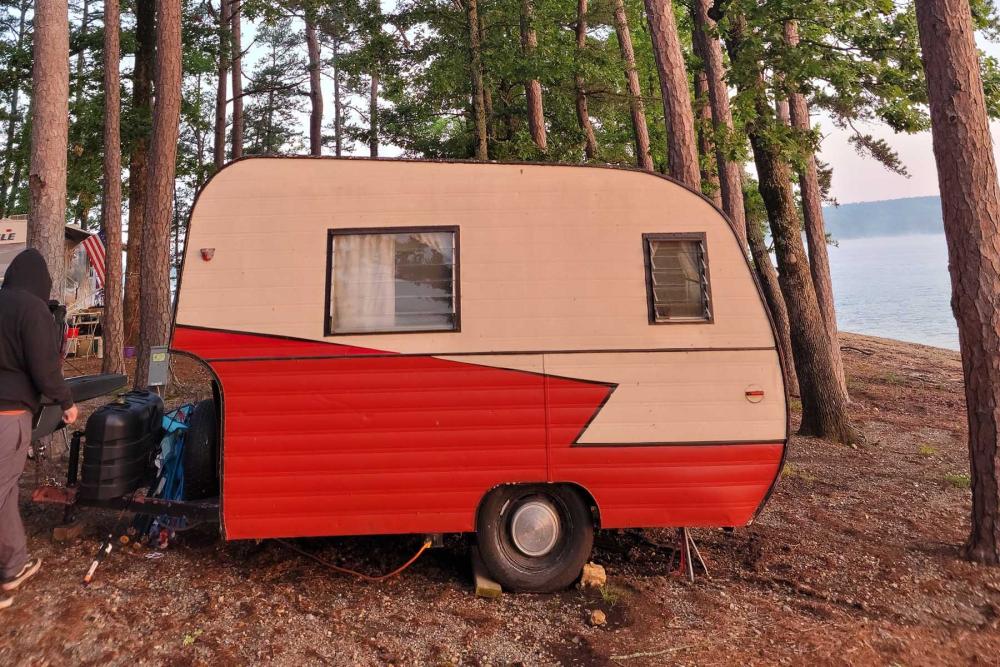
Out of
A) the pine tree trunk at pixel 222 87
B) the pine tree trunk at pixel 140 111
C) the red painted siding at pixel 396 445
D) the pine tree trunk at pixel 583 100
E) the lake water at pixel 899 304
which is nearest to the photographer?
the red painted siding at pixel 396 445

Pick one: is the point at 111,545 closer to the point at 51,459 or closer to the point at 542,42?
the point at 51,459

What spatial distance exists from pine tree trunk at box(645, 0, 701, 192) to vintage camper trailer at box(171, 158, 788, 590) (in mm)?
4336

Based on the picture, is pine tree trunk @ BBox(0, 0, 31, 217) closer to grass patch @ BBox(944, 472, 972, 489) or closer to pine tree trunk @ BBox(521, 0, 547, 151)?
pine tree trunk @ BBox(521, 0, 547, 151)

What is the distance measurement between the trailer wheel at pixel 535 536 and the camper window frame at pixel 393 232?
49.0 inches

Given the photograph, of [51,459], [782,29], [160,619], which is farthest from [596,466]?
[782,29]

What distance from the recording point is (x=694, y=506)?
13.6 feet

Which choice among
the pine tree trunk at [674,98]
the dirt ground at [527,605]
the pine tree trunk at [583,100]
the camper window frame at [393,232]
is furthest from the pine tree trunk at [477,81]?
the dirt ground at [527,605]

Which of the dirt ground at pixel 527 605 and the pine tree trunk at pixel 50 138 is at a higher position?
the pine tree trunk at pixel 50 138

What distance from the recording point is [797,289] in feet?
29.5

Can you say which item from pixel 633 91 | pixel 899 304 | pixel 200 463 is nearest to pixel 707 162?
pixel 633 91

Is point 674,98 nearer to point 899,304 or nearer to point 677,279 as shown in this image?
point 677,279

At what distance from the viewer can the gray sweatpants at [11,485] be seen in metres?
3.91

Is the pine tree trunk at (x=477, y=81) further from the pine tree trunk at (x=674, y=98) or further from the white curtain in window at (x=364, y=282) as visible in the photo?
the white curtain in window at (x=364, y=282)

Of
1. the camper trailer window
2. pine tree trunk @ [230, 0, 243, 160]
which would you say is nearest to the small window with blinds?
the camper trailer window
